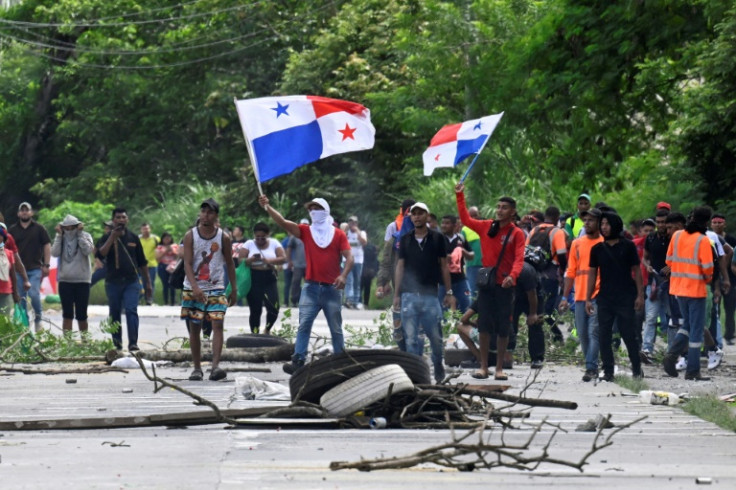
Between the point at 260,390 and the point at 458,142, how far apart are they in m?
6.06

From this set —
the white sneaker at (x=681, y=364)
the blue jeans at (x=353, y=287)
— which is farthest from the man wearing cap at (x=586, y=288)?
the blue jeans at (x=353, y=287)

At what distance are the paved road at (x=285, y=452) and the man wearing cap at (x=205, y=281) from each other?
134 cm

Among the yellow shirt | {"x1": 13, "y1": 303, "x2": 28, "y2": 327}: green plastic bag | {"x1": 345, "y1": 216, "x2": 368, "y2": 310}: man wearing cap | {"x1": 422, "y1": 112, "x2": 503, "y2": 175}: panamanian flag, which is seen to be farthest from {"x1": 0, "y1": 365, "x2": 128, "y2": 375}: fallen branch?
the yellow shirt

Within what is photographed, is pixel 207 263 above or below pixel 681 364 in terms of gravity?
above

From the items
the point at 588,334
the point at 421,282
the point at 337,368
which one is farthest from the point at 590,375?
the point at 337,368

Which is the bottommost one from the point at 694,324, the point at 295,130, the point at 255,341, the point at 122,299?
the point at 255,341

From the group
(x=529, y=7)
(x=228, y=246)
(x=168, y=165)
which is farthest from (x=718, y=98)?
(x=168, y=165)

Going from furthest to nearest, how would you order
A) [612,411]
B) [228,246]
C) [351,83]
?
[351,83] < [228,246] < [612,411]

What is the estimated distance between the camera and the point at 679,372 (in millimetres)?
17359

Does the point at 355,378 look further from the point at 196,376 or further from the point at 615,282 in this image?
the point at 615,282

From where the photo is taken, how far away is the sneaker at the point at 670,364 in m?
16.8

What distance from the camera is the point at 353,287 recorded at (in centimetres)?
3278

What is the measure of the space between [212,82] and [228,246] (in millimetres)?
36086

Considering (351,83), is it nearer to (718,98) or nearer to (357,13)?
(357,13)
